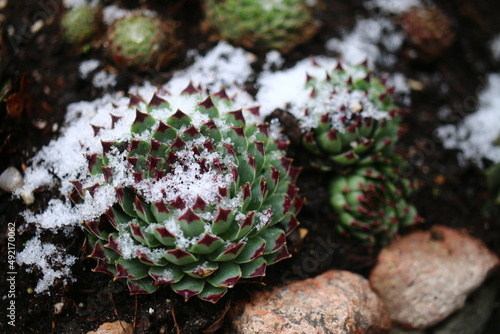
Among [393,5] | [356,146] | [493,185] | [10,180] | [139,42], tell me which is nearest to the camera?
[10,180]

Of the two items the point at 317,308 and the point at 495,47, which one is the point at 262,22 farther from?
the point at 495,47

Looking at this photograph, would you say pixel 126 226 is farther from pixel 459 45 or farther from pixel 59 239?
pixel 459 45

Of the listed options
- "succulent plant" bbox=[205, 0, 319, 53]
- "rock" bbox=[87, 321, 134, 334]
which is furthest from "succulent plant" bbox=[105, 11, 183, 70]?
"rock" bbox=[87, 321, 134, 334]

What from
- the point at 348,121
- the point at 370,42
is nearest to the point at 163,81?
the point at 348,121

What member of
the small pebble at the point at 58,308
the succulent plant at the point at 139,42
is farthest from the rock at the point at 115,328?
the succulent plant at the point at 139,42

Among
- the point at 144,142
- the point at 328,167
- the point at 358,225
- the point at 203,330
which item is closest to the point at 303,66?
the point at 328,167
